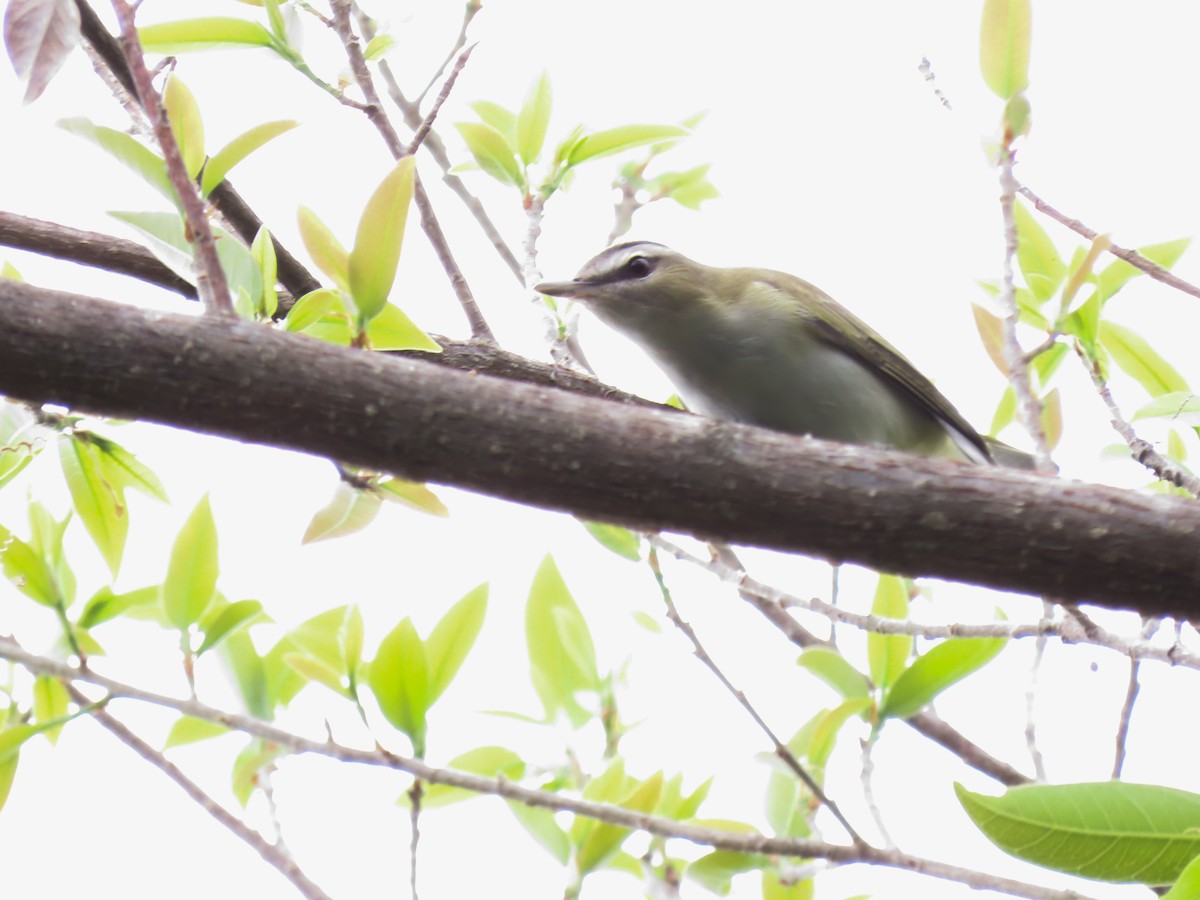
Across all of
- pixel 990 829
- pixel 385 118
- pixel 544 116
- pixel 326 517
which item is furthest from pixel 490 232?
pixel 990 829

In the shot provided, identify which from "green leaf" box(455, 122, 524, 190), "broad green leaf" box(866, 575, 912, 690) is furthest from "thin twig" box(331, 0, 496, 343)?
"broad green leaf" box(866, 575, 912, 690)

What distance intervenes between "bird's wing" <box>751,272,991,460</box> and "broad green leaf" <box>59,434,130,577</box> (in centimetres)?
131

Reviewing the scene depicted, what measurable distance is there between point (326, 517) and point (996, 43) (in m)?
1.16

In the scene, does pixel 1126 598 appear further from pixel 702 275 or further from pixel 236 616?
pixel 702 275

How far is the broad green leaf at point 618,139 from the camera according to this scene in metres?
1.93

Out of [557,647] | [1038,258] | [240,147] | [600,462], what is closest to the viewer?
[600,462]

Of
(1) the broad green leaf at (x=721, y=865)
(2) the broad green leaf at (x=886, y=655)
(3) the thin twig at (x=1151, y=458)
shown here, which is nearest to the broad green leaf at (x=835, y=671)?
(2) the broad green leaf at (x=886, y=655)

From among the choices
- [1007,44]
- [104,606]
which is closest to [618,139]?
[1007,44]

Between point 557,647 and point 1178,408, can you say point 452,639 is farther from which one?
point 1178,408

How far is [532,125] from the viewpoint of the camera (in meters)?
1.99

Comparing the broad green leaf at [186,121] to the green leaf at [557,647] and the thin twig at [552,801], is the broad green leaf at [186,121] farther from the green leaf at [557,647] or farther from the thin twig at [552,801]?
the green leaf at [557,647]

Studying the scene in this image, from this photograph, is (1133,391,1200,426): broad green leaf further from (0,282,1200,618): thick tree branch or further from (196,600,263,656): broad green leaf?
(196,600,263,656): broad green leaf

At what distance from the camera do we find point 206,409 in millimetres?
987

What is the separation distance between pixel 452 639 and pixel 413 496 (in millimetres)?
251
